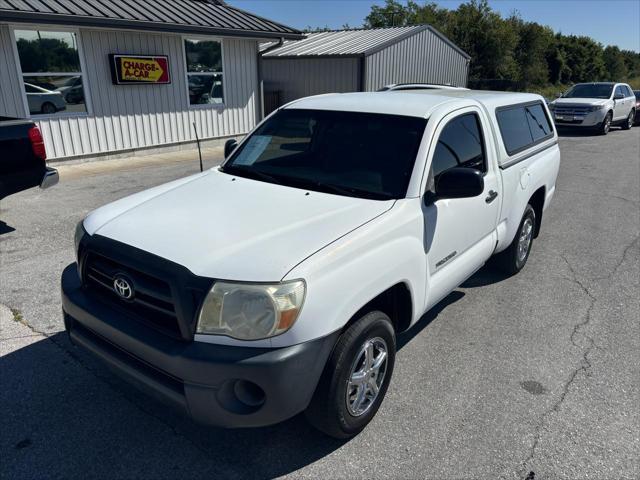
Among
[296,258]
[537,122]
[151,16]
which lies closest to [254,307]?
[296,258]

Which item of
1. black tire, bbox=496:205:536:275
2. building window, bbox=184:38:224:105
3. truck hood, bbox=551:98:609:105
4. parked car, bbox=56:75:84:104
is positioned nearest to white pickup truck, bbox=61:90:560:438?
black tire, bbox=496:205:536:275

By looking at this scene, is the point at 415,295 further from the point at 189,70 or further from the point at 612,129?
the point at 612,129

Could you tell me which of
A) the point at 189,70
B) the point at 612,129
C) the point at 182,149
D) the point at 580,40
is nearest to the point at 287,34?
the point at 189,70

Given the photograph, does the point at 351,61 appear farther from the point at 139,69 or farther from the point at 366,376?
the point at 366,376

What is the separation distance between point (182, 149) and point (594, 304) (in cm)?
1063

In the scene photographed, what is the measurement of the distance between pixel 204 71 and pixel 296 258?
1183 centimetres

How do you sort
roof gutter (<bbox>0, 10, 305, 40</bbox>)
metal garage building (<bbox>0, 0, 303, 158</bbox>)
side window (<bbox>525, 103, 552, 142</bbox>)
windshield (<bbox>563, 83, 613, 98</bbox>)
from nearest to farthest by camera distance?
side window (<bbox>525, 103, 552, 142</bbox>) → roof gutter (<bbox>0, 10, 305, 40</bbox>) → metal garage building (<bbox>0, 0, 303, 158</bbox>) → windshield (<bbox>563, 83, 613, 98</bbox>)

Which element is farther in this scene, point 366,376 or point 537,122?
point 537,122

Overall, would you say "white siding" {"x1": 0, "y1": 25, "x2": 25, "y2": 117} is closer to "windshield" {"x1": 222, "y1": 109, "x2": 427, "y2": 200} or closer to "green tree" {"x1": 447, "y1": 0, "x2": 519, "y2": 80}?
"windshield" {"x1": 222, "y1": 109, "x2": 427, "y2": 200}

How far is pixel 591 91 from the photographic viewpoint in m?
18.9

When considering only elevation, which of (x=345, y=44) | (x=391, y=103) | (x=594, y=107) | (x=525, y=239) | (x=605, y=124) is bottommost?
(x=605, y=124)

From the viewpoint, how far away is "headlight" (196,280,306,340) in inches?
90.3

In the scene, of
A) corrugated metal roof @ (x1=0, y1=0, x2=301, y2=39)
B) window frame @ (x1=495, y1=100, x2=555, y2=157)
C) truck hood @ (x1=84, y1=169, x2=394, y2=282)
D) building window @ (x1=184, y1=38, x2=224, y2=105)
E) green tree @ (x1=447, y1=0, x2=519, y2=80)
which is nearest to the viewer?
truck hood @ (x1=84, y1=169, x2=394, y2=282)

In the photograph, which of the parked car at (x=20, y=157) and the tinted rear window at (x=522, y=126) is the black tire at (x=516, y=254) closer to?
the tinted rear window at (x=522, y=126)
